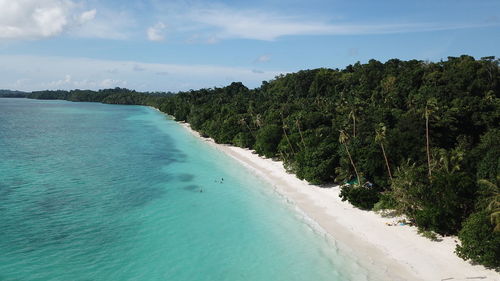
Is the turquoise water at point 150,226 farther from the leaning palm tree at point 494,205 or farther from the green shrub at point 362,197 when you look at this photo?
the leaning palm tree at point 494,205

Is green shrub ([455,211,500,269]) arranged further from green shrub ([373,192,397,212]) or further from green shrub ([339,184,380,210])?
green shrub ([339,184,380,210])

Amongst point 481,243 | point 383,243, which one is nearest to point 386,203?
point 383,243

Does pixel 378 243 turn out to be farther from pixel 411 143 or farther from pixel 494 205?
pixel 411 143

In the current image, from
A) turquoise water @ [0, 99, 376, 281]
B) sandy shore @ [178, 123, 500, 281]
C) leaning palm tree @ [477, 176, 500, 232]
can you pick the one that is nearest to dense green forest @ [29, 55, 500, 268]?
leaning palm tree @ [477, 176, 500, 232]

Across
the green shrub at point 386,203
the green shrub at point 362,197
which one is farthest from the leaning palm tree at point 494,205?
the green shrub at point 362,197

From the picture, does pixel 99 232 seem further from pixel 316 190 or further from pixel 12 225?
pixel 316 190
